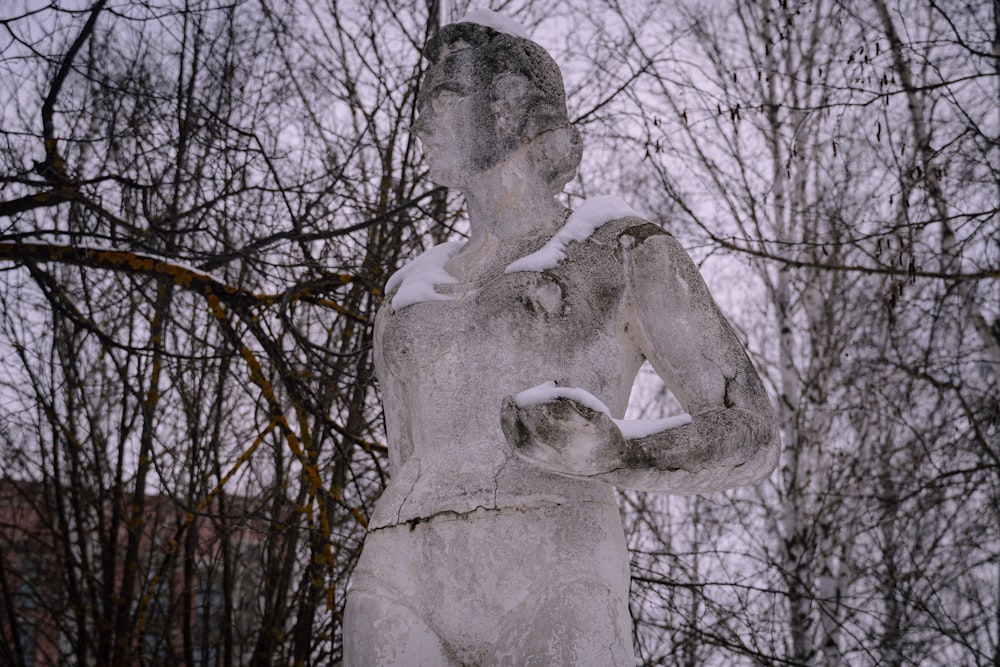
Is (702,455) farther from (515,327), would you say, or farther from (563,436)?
(515,327)

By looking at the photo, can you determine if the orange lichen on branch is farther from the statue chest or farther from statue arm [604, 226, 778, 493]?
statue arm [604, 226, 778, 493]

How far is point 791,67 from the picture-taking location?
10.5 m

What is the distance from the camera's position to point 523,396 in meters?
2.13

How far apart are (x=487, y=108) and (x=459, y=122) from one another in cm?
8

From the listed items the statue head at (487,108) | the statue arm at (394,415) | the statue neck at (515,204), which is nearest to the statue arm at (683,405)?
the statue neck at (515,204)

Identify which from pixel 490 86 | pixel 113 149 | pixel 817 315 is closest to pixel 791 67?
pixel 817 315

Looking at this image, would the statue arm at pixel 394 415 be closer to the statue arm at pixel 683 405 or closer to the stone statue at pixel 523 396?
the stone statue at pixel 523 396

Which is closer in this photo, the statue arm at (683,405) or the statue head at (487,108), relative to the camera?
the statue arm at (683,405)

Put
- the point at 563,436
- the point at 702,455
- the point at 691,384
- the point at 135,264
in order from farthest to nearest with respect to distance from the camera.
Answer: the point at 135,264 → the point at 691,384 → the point at 702,455 → the point at 563,436

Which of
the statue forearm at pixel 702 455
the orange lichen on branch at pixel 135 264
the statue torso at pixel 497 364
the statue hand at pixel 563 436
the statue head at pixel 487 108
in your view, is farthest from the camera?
the orange lichen on branch at pixel 135 264

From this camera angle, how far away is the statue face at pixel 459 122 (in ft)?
8.91

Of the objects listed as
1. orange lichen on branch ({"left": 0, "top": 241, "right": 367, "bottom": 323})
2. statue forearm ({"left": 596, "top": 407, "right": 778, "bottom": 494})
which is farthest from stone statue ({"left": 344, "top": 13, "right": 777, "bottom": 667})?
orange lichen on branch ({"left": 0, "top": 241, "right": 367, "bottom": 323})

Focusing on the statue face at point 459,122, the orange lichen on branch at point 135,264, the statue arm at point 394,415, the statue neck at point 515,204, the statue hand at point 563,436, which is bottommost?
the statue hand at point 563,436

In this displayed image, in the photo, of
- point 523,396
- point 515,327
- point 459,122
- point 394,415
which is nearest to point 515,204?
point 459,122
